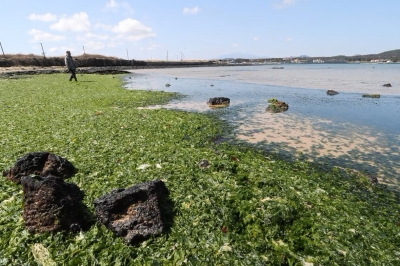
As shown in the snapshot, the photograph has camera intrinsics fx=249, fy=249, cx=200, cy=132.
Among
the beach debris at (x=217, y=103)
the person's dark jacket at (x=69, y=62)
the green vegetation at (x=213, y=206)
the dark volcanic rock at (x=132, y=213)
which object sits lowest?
the beach debris at (x=217, y=103)

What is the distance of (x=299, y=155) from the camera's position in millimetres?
9711

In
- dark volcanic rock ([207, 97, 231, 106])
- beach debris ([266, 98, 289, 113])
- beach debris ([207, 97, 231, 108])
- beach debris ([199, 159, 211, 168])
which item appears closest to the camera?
beach debris ([199, 159, 211, 168])

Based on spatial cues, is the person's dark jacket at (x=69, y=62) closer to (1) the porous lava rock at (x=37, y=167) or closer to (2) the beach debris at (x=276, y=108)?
(2) the beach debris at (x=276, y=108)

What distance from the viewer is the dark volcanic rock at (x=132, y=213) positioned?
4812 mm

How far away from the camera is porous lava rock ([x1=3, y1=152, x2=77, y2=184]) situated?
654 centimetres

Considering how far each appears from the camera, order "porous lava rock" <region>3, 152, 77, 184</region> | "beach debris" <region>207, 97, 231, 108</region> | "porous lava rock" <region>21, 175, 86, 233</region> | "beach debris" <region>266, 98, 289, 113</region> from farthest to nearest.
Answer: "beach debris" <region>207, 97, 231, 108</region>
"beach debris" <region>266, 98, 289, 113</region>
"porous lava rock" <region>3, 152, 77, 184</region>
"porous lava rock" <region>21, 175, 86, 233</region>

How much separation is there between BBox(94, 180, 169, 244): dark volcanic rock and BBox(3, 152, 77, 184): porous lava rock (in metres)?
2.45

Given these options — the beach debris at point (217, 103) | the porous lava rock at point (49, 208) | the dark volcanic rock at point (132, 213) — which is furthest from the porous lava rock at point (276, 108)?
the porous lava rock at point (49, 208)

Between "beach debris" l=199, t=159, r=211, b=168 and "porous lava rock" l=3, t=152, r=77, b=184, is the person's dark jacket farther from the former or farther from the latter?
"beach debris" l=199, t=159, r=211, b=168

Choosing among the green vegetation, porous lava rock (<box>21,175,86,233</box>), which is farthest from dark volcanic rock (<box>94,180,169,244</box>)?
porous lava rock (<box>21,175,86,233</box>)

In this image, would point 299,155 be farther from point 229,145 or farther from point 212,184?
point 212,184

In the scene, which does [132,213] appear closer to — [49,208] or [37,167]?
[49,208]

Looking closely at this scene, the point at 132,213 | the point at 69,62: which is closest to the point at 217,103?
the point at 132,213

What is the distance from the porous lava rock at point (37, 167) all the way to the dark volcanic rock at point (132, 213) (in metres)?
2.45
